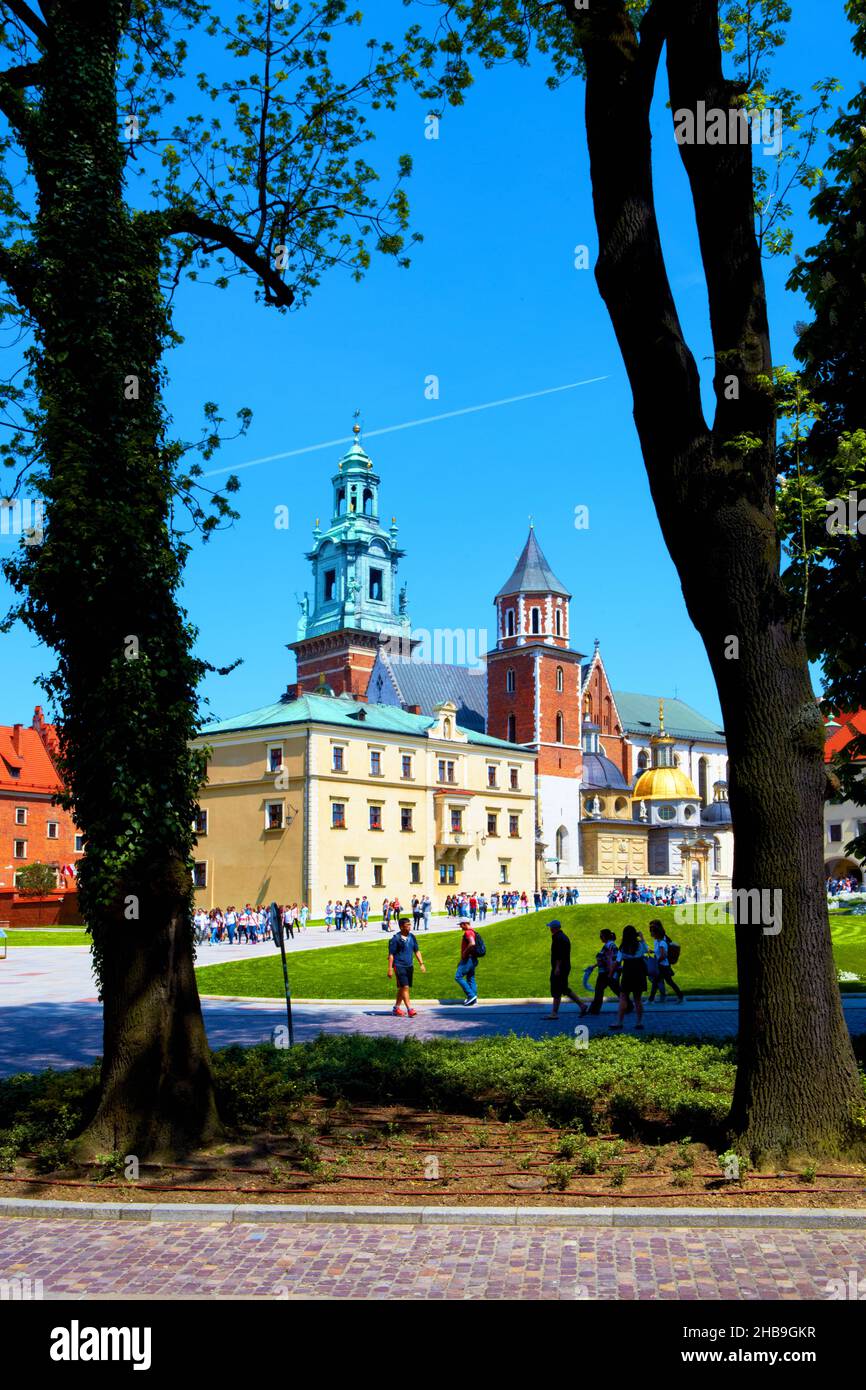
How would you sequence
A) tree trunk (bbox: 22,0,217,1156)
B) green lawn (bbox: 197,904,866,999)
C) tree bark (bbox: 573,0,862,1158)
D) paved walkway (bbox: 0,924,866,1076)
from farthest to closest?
1. green lawn (bbox: 197,904,866,999)
2. paved walkway (bbox: 0,924,866,1076)
3. tree trunk (bbox: 22,0,217,1156)
4. tree bark (bbox: 573,0,862,1158)

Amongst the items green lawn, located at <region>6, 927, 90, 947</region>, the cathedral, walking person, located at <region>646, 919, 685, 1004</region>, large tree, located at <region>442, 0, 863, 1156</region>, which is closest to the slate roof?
the cathedral

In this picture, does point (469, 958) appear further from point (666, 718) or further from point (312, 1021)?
point (666, 718)

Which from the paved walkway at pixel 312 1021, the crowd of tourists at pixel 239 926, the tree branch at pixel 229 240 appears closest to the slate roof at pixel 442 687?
the crowd of tourists at pixel 239 926

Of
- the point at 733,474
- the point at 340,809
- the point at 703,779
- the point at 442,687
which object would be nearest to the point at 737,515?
the point at 733,474

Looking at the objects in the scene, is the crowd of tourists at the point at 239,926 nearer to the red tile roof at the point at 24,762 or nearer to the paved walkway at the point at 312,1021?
the paved walkway at the point at 312,1021

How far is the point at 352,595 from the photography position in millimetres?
117688

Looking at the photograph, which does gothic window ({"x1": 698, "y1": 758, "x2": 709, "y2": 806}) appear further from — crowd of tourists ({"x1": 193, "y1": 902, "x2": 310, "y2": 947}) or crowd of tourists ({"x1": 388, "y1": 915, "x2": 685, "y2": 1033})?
crowd of tourists ({"x1": 388, "y1": 915, "x2": 685, "y2": 1033})

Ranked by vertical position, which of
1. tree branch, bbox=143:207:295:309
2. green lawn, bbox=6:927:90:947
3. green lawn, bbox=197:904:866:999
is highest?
tree branch, bbox=143:207:295:309

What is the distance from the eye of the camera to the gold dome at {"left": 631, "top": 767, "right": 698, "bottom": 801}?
98812 mm

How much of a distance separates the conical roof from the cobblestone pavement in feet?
310

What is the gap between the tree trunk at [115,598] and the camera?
9766 millimetres

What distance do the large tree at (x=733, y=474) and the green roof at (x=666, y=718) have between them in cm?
11386
